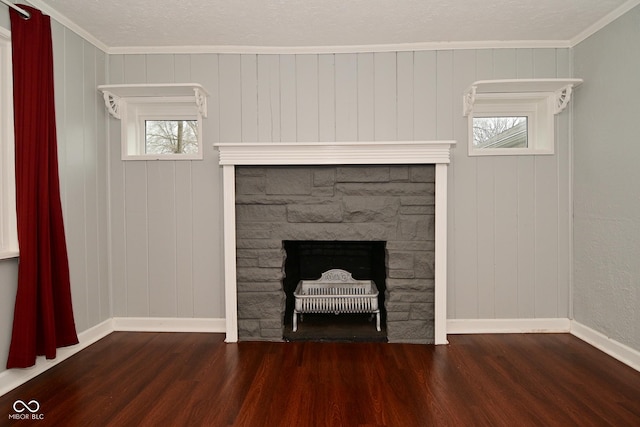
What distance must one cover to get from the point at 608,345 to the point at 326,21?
289 centimetres

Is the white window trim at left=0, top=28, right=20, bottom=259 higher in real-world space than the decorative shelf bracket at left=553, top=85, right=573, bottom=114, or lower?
lower

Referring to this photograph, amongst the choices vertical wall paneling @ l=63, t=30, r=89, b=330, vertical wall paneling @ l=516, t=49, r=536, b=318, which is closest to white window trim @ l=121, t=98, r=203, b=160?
vertical wall paneling @ l=63, t=30, r=89, b=330

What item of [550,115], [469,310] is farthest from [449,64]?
[469,310]

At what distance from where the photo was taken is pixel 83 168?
2629mm

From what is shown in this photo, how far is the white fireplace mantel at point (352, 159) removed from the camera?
2.59 meters

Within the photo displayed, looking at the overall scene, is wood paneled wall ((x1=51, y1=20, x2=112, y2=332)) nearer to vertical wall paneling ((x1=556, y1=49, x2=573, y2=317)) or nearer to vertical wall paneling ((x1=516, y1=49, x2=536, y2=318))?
vertical wall paneling ((x1=516, y1=49, x2=536, y2=318))

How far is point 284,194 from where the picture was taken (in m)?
2.72

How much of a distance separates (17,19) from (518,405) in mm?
3374

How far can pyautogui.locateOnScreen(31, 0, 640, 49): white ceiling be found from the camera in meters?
2.27

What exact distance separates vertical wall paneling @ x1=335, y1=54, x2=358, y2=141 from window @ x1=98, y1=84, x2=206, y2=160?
1.05 meters

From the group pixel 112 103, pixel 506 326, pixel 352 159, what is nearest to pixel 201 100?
pixel 112 103

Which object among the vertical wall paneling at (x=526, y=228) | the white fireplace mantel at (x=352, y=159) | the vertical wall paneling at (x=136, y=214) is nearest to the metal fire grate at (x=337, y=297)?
the white fireplace mantel at (x=352, y=159)

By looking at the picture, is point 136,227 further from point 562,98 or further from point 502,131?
point 562,98

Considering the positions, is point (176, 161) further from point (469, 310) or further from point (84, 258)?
point (469, 310)
